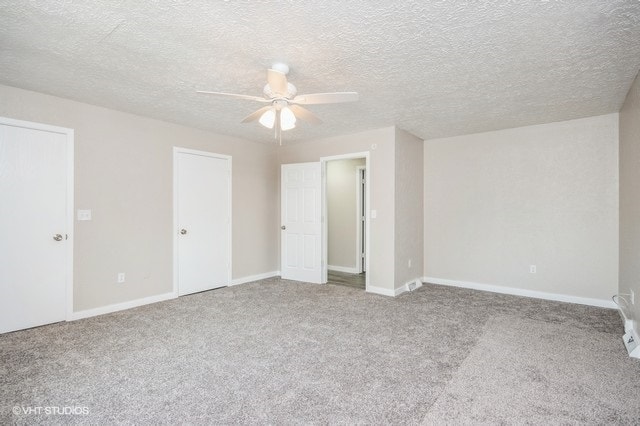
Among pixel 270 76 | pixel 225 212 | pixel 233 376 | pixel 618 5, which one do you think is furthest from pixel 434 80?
pixel 225 212

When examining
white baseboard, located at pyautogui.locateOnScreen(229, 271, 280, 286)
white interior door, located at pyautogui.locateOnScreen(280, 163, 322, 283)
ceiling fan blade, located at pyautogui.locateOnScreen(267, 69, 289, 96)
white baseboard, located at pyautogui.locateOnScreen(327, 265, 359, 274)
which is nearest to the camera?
ceiling fan blade, located at pyautogui.locateOnScreen(267, 69, 289, 96)

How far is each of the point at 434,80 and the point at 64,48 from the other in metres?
3.00

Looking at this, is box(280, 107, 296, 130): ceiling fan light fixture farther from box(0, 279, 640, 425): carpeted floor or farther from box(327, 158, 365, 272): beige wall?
box(327, 158, 365, 272): beige wall

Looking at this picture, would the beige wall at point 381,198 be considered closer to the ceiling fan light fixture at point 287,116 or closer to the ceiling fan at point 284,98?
the ceiling fan at point 284,98

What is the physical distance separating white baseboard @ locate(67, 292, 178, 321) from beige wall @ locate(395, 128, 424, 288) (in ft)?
10.6

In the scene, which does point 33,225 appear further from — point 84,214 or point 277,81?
point 277,81

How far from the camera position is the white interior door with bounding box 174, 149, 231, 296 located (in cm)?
452

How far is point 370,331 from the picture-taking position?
3.21m

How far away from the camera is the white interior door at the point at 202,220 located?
452 cm

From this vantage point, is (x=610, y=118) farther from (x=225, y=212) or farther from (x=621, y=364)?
(x=225, y=212)

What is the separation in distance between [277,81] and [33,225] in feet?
9.83

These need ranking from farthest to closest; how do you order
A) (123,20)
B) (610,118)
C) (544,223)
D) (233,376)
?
(544,223)
(610,118)
(233,376)
(123,20)

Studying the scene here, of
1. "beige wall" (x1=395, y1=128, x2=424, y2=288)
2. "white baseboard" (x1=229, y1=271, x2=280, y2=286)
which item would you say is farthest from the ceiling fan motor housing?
"white baseboard" (x1=229, y1=271, x2=280, y2=286)

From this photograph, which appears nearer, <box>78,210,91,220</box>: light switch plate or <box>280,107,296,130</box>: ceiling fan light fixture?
<box>280,107,296,130</box>: ceiling fan light fixture
